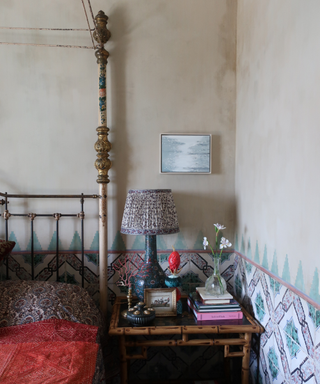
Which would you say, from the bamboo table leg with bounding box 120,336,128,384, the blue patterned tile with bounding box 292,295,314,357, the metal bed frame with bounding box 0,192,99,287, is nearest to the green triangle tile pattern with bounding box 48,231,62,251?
the metal bed frame with bounding box 0,192,99,287

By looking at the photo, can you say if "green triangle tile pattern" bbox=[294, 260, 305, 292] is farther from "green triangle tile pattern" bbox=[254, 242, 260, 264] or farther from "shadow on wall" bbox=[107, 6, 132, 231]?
"shadow on wall" bbox=[107, 6, 132, 231]

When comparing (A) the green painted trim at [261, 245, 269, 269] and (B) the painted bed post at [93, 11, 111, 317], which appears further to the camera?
(B) the painted bed post at [93, 11, 111, 317]

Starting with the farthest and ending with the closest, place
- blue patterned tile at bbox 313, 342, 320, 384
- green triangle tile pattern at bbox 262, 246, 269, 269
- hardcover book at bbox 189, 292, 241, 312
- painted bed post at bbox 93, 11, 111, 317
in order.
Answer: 1. painted bed post at bbox 93, 11, 111, 317
2. hardcover book at bbox 189, 292, 241, 312
3. green triangle tile pattern at bbox 262, 246, 269, 269
4. blue patterned tile at bbox 313, 342, 320, 384

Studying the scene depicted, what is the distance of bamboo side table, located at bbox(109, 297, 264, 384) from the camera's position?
167 cm

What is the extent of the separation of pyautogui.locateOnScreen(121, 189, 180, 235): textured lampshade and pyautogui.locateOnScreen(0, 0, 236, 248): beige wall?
330 mm

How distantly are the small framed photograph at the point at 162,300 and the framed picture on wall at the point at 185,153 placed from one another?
2.75 ft

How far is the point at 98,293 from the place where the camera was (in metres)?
2.21

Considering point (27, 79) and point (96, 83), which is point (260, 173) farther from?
point (27, 79)

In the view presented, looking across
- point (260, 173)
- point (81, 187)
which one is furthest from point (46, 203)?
point (260, 173)

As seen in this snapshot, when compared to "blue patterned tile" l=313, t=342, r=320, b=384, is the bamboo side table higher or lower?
lower

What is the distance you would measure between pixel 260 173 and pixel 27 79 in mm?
1739

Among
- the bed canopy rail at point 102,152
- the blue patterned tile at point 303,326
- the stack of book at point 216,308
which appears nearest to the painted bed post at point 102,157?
the bed canopy rail at point 102,152

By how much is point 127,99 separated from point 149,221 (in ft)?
3.13

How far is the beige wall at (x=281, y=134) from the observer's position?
121 cm
